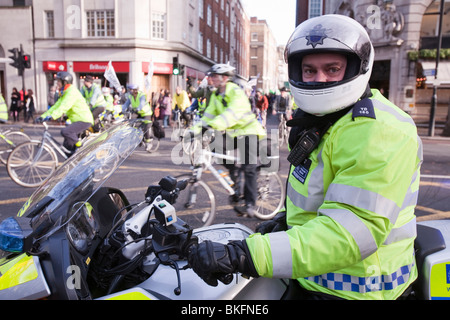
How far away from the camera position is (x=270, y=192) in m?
5.05

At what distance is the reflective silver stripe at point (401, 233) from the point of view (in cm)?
138

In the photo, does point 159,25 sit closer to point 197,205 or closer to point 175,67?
point 175,67

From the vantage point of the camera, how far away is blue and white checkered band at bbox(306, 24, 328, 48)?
57.3 inches

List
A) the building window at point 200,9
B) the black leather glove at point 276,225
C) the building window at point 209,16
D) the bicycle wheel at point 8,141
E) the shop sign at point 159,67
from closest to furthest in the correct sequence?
the black leather glove at point 276,225
the bicycle wheel at point 8,141
the shop sign at point 159,67
the building window at point 200,9
the building window at point 209,16

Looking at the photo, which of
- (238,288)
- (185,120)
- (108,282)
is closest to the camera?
(238,288)

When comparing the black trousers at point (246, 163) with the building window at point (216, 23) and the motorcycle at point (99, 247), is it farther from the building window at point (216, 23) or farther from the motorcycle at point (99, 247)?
the building window at point (216, 23)

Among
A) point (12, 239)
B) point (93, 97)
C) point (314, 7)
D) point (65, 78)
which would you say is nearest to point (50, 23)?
point (93, 97)

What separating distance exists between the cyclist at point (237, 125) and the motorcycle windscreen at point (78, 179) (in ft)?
8.94

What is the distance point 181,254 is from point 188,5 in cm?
2939

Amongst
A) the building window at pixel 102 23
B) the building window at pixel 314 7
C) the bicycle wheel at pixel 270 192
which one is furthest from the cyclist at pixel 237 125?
the building window at pixel 314 7

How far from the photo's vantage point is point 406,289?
1461 mm

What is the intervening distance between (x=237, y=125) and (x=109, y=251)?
3496 mm

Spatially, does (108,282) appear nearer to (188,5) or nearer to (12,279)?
(12,279)
